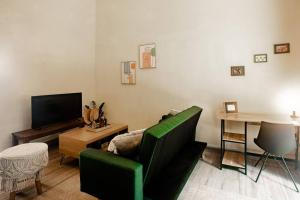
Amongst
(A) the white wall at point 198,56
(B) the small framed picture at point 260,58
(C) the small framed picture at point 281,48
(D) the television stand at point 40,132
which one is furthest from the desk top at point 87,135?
(C) the small framed picture at point 281,48

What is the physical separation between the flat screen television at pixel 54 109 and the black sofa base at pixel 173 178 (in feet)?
8.04

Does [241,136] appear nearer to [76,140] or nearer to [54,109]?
[76,140]

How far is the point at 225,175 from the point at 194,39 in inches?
96.5

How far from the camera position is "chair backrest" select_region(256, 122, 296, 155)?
2.33 meters

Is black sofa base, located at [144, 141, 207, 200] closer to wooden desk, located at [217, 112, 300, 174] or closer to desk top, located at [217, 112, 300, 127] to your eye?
wooden desk, located at [217, 112, 300, 174]

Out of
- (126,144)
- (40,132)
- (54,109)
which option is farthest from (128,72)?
(126,144)

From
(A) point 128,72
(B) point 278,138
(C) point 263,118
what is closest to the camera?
(B) point 278,138

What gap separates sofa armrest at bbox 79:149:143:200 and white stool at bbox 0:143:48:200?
26.7 inches

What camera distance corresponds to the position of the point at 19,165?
6.79 ft

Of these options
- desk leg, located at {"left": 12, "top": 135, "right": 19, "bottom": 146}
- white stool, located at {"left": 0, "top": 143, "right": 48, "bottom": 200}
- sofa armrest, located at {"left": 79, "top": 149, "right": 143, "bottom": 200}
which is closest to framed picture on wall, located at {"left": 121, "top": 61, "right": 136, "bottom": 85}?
desk leg, located at {"left": 12, "top": 135, "right": 19, "bottom": 146}

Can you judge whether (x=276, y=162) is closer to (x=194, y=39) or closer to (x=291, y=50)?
(x=291, y=50)

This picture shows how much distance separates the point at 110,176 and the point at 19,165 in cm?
114

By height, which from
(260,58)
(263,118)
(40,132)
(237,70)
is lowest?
(40,132)

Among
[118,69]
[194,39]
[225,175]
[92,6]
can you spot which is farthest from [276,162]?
[92,6]
